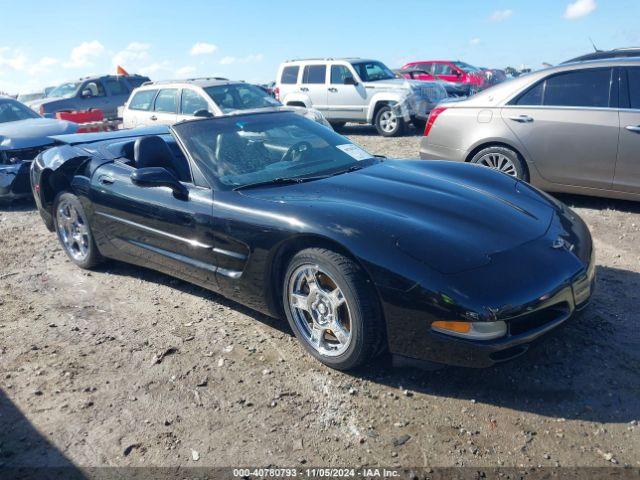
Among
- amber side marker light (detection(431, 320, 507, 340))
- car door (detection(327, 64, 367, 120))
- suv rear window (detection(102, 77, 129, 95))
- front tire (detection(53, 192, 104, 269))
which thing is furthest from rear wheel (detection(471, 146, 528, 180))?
suv rear window (detection(102, 77, 129, 95))

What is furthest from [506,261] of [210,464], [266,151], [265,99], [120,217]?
[265,99]

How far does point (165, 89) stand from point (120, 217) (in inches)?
264

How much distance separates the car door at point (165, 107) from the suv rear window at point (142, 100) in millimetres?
154

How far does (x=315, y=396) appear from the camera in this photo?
2986 mm

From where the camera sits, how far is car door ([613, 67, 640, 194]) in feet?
18.1

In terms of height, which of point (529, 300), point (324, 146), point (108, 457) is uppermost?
point (324, 146)

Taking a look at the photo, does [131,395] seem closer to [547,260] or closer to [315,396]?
[315,396]

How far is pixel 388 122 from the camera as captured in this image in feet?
43.2

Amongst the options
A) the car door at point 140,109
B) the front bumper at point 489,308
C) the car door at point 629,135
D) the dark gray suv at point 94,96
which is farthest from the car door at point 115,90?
the front bumper at point 489,308

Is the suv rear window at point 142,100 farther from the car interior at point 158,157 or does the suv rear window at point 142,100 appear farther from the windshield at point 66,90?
the windshield at point 66,90

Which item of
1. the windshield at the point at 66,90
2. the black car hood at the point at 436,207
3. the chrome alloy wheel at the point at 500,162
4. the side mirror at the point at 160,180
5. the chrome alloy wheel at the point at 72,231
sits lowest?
the chrome alloy wheel at the point at 72,231

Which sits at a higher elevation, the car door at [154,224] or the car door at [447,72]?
the car door at [447,72]

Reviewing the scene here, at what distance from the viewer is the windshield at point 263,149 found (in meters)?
3.85

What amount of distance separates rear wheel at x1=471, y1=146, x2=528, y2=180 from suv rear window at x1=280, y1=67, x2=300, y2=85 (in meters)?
9.22
